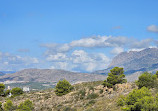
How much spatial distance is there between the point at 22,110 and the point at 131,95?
3221 cm

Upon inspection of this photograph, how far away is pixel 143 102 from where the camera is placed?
26.9 m

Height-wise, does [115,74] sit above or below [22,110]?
above

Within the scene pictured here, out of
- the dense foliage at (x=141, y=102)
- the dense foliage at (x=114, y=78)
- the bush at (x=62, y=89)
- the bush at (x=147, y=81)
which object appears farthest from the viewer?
the bush at (x=62, y=89)

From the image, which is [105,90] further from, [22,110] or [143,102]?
[143,102]

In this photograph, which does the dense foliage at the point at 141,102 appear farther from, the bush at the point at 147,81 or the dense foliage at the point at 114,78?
the dense foliage at the point at 114,78

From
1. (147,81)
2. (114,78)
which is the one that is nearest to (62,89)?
(114,78)

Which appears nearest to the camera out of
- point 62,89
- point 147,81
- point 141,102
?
point 141,102

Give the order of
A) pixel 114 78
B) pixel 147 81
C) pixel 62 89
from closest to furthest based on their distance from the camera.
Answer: pixel 147 81 < pixel 114 78 < pixel 62 89

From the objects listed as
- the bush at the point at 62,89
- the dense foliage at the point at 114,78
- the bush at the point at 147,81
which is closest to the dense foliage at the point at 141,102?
the bush at the point at 147,81

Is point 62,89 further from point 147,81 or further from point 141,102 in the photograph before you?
point 141,102

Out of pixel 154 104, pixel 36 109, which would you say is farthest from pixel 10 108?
pixel 154 104

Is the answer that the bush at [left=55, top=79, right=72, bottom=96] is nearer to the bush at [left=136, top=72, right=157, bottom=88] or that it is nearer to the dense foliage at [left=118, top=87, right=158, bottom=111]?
the bush at [left=136, top=72, right=157, bottom=88]

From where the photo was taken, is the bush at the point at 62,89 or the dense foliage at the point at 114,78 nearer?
the dense foliage at the point at 114,78

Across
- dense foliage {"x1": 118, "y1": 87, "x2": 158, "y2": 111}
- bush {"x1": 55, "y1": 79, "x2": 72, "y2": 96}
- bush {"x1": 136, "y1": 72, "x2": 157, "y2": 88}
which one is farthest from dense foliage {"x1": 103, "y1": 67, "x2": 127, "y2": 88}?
dense foliage {"x1": 118, "y1": 87, "x2": 158, "y2": 111}
